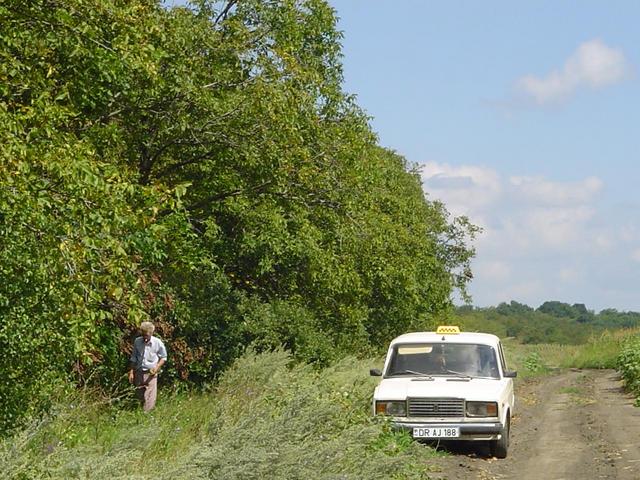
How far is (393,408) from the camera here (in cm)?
1599

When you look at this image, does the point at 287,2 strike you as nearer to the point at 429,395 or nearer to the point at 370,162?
the point at 370,162

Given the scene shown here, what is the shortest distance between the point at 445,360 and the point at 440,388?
104cm

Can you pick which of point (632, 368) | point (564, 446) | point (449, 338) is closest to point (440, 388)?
point (449, 338)

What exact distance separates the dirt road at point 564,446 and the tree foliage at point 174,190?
4.81 m

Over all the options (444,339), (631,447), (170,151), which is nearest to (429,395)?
(444,339)

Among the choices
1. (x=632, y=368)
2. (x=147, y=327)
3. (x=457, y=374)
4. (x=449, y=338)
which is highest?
(x=147, y=327)

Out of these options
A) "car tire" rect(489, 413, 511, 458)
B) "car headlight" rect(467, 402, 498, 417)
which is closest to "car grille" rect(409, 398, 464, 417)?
"car headlight" rect(467, 402, 498, 417)

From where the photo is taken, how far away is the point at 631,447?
17.2 m

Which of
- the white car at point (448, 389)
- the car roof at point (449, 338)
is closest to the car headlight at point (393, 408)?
the white car at point (448, 389)

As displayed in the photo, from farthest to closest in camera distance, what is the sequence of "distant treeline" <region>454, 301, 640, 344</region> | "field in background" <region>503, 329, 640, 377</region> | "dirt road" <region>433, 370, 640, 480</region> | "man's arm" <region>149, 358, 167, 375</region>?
"distant treeline" <region>454, 301, 640, 344</region> → "field in background" <region>503, 329, 640, 377</region> → "man's arm" <region>149, 358, 167, 375</region> → "dirt road" <region>433, 370, 640, 480</region>

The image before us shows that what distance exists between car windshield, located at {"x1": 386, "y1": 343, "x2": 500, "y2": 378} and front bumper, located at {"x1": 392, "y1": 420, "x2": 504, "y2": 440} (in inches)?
47.9

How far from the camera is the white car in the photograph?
52.1 feet

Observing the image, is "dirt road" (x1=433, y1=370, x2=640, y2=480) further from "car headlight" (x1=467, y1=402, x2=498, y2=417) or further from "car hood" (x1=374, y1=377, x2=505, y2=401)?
"car hood" (x1=374, y1=377, x2=505, y2=401)

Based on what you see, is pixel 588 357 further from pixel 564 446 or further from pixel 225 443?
pixel 225 443
